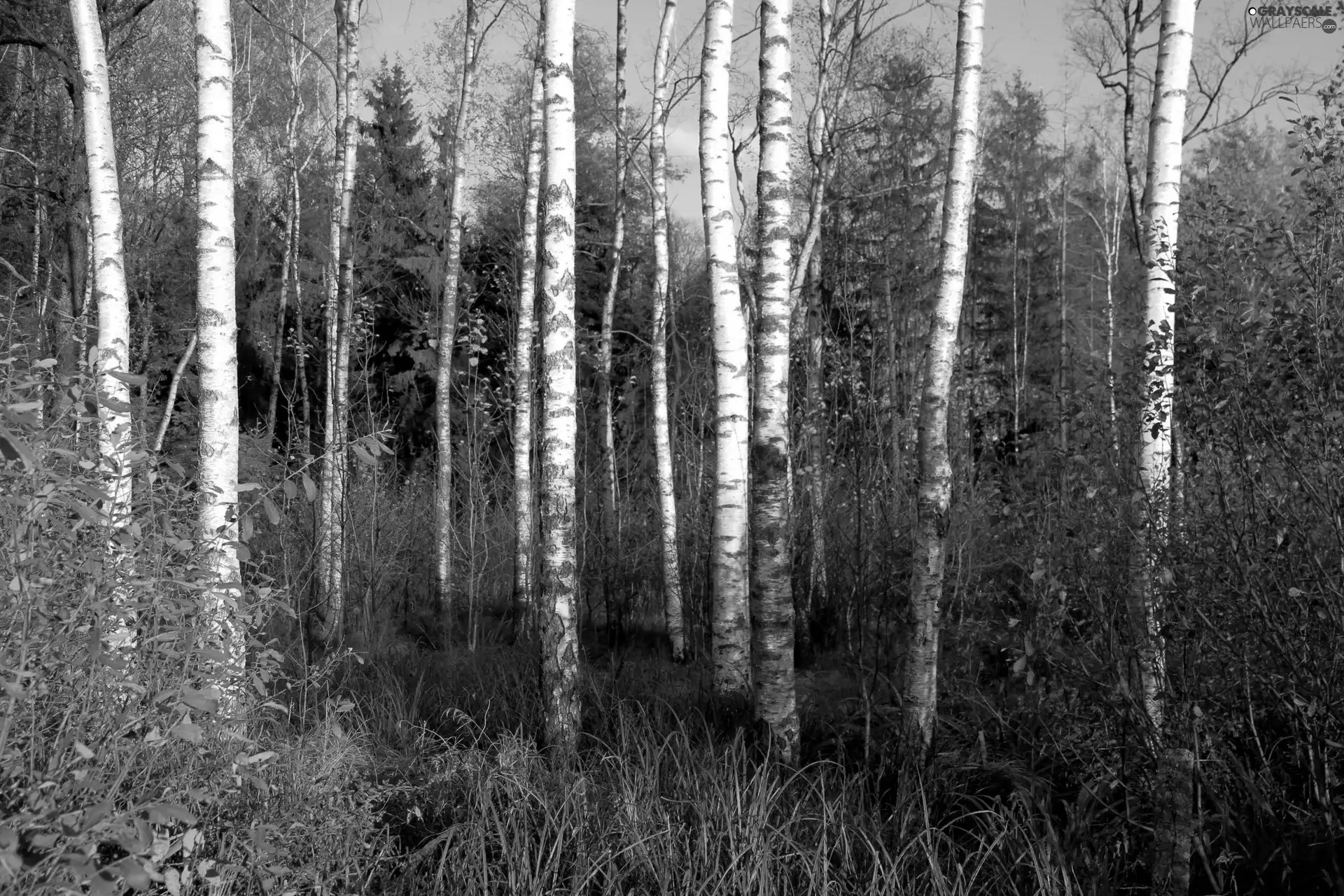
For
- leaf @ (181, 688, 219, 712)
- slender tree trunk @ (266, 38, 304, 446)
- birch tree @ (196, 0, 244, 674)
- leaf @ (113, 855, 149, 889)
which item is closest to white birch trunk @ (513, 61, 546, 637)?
birch tree @ (196, 0, 244, 674)

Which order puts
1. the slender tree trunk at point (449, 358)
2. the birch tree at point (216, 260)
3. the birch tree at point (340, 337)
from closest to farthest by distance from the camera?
the birch tree at point (216, 260), the birch tree at point (340, 337), the slender tree trunk at point (449, 358)

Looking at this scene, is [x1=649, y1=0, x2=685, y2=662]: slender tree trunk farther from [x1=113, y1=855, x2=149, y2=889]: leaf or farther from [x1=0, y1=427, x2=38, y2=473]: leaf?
[x1=0, y1=427, x2=38, y2=473]: leaf

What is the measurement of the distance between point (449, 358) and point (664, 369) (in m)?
2.82

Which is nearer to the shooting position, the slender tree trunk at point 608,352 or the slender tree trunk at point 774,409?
the slender tree trunk at point 774,409

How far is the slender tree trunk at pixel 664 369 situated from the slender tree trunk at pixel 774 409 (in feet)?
10.4

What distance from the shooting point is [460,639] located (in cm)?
875

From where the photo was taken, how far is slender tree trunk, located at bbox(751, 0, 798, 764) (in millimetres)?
4910

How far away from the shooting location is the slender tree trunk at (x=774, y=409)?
16.1ft

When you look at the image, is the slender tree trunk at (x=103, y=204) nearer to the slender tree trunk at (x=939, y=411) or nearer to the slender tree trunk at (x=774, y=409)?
the slender tree trunk at (x=774, y=409)

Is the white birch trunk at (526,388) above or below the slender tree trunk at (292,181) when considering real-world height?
below

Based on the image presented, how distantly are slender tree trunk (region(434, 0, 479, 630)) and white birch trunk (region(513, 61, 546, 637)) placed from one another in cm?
74

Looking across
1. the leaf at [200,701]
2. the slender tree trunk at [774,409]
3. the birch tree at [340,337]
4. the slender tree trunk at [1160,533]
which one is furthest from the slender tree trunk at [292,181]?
the leaf at [200,701]

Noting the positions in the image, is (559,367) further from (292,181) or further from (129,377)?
(292,181)

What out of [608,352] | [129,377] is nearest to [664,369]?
[608,352]
